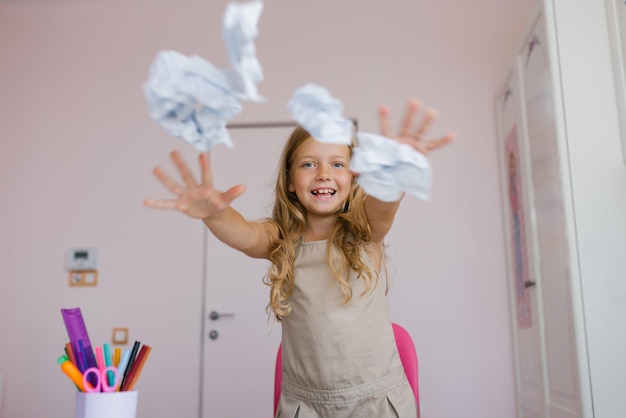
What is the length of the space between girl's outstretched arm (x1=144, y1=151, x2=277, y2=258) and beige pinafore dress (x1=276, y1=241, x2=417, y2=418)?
185 millimetres

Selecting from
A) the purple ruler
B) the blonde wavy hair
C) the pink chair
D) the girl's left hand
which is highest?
the girl's left hand

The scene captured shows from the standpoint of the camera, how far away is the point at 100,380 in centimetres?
78

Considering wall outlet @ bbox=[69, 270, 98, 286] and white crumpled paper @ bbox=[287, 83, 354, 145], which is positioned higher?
white crumpled paper @ bbox=[287, 83, 354, 145]

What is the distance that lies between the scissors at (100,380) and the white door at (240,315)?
6.96 feet

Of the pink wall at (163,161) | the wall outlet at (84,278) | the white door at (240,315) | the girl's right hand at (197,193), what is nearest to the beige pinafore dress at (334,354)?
the girl's right hand at (197,193)

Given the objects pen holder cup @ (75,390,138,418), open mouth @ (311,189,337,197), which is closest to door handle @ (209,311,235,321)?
open mouth @ (311,189,337,197)

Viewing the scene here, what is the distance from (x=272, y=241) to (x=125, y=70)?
2.45 meters

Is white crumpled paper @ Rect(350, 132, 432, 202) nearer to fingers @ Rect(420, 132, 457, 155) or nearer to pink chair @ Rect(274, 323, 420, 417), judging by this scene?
fingers @ Rect(420, 132, 457, 155)

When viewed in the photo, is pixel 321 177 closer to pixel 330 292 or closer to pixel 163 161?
pixel 330 292

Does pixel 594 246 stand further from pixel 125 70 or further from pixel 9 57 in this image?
pixel 9 57

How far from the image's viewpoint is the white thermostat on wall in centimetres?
325

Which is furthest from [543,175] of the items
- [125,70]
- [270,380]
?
[125,70]

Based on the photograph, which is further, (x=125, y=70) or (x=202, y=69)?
(x=125, y=70)

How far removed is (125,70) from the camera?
3.50 m
